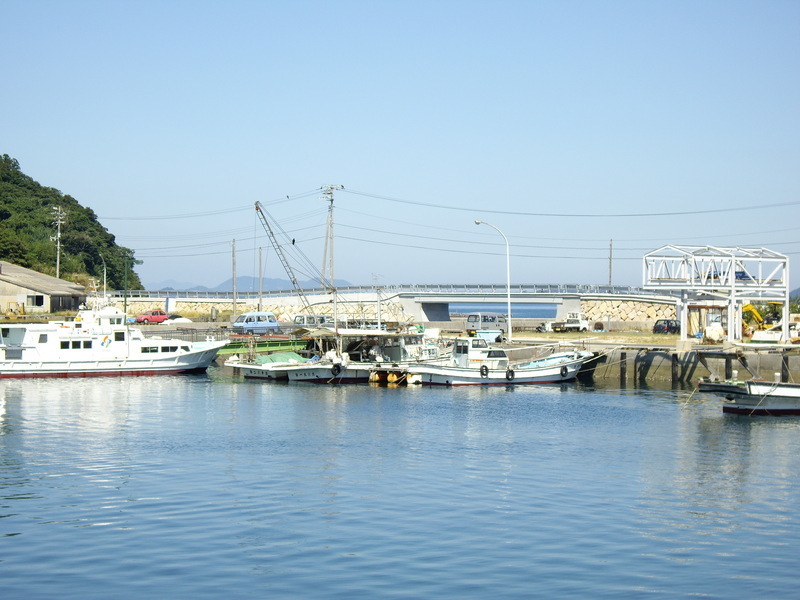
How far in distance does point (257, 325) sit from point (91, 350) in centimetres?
1805

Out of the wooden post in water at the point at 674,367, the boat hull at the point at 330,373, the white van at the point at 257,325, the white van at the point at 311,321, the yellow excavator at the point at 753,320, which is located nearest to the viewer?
the boat hull at the point at 330,373

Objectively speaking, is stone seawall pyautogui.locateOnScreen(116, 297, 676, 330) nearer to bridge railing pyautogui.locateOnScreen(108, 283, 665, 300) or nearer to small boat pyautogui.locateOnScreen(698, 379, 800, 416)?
bridge railing pyautogui.locateOnScreen(108, 283, 665, 300)

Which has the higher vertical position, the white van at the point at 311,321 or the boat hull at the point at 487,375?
the white van at the point at 311,321

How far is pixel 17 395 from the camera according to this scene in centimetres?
5212

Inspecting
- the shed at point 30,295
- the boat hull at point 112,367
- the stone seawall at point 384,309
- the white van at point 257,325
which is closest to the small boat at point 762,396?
the boat hull at point 112,367

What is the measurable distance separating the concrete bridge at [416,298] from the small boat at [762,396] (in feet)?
169

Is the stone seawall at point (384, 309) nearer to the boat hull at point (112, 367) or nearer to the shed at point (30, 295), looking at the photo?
the shed at point (30, 295)

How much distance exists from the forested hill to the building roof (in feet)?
32.3

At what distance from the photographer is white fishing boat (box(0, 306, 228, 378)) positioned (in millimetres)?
62531

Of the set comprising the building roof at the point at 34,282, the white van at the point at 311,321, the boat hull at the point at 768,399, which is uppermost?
the building roof at the point at 34,282

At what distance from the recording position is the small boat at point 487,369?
60250mm

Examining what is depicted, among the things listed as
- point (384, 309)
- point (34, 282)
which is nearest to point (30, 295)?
point (34, 282)

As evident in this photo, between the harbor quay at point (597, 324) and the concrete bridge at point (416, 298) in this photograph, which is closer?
the harbor quay at point (597, 324)

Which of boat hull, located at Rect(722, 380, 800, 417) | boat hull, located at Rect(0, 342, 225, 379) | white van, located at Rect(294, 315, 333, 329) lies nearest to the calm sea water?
boat hull, located at Rect(722, 380, 800, 417)
